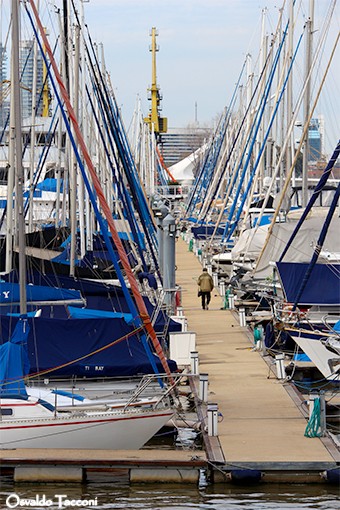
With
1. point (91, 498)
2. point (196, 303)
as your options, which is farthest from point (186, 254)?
point (91, 498)

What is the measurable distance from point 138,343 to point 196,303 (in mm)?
19309

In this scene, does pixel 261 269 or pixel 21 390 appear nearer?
pixel 21 390

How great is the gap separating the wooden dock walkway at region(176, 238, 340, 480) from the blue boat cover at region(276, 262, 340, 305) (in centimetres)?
185

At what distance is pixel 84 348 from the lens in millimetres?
22094

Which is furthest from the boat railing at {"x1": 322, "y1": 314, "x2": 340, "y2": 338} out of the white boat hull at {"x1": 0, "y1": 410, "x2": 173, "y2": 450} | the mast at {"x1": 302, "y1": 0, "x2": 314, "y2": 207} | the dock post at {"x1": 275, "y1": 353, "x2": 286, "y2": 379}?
the mast at {"x1": 302, "y1": 0, "x2": 314, "y2": 207}

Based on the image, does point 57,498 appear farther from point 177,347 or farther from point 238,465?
point 177,347

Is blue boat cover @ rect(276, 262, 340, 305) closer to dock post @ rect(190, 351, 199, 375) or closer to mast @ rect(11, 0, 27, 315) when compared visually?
dock post @ rect(190, 351, 199, 375)

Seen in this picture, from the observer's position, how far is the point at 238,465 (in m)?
18.5

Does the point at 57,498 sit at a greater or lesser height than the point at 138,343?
lesser

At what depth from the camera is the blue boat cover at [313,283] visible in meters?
29.5

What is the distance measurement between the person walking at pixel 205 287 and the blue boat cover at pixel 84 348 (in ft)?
51.2

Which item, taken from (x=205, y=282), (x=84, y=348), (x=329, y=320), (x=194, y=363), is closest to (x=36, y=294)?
(x=194, y=363)

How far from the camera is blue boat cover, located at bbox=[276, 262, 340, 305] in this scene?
29.5 metres

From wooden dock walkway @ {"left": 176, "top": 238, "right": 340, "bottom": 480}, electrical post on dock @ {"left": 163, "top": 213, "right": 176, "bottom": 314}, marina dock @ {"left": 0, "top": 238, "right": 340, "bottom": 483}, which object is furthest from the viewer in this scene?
electrical post on dock @ {"left": 163, "top": 213, "right": 176, "bottom": 314}
